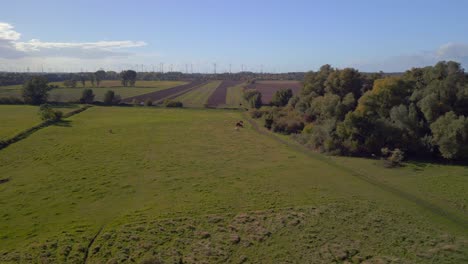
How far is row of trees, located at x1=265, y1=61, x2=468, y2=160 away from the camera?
156 ft

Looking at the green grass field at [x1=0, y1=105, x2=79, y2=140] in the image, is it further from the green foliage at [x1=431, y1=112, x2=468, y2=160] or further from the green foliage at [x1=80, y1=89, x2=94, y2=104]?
the green foliage at [x1=431, y1=112, x2=468, y2=160]

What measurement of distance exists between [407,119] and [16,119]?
83.1 metres

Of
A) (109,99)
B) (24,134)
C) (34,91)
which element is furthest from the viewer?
(109,99)

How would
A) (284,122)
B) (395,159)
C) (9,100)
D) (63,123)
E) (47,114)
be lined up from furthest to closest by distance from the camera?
(9,100)
(47,114)
(63,123)
(284,122)
(395,159)

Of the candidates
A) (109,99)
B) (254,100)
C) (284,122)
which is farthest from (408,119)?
(109,99)

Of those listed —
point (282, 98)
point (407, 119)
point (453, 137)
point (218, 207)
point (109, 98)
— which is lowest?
point (218, 207)

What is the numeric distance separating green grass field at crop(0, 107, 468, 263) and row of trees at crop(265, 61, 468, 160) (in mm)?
4775

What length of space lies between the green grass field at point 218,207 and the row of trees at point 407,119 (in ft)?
15.7

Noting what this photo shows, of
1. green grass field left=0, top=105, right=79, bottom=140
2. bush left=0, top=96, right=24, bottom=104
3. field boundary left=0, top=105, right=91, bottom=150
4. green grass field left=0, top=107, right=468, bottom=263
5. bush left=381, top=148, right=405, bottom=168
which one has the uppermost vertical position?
bush left=0, top=96, right=24, bottom=104

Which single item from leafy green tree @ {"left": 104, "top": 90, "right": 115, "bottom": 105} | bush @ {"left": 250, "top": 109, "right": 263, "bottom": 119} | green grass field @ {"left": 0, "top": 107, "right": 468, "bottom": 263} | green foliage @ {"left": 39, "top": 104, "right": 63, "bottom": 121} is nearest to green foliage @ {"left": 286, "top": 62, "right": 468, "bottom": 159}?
green grass field @ {"left": 0, "top": 107, "right": 468, "bottom": 263}

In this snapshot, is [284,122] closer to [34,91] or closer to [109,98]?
[109,98]

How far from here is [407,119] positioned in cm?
5203

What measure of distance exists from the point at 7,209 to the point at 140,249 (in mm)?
15472

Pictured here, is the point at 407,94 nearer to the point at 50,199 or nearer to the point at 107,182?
the point at 107,182
